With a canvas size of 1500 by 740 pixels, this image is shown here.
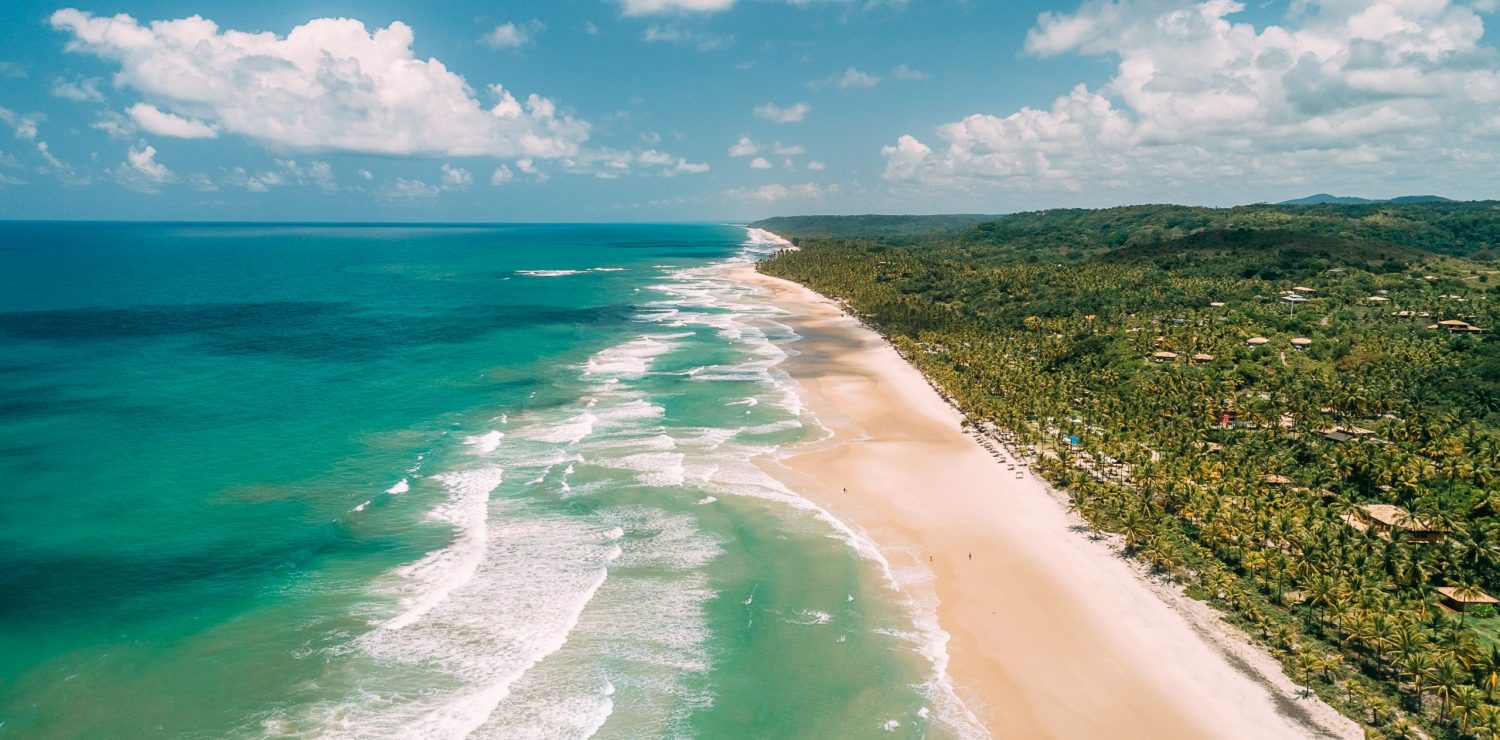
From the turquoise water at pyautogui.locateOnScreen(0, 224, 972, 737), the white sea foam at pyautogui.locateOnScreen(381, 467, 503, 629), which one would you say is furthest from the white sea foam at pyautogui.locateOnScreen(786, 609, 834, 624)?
the white sea foam at pyautogui.locateOnScreen(381, 467, 503, 629)

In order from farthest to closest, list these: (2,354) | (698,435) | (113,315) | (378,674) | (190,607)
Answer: (113,315) → (2,354) → (698,435) → (190,607) → (378,674)

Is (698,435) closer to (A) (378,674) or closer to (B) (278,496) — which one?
(B) (278,496)

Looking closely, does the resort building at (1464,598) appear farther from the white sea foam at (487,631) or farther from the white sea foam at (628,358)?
the white sea foam at (628,358)

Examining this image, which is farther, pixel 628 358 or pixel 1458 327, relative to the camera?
pixel 628 358

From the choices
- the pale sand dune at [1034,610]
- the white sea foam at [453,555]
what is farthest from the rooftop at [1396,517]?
the white sea foam at [453,555]

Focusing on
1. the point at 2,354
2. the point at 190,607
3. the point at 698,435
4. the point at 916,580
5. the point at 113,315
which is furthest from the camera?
the point at 113,315

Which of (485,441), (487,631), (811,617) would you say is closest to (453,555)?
(487,631)

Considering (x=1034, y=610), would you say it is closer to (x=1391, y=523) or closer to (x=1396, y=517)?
(x=1391, y=523)

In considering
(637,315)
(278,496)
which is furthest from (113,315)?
(278,496)
